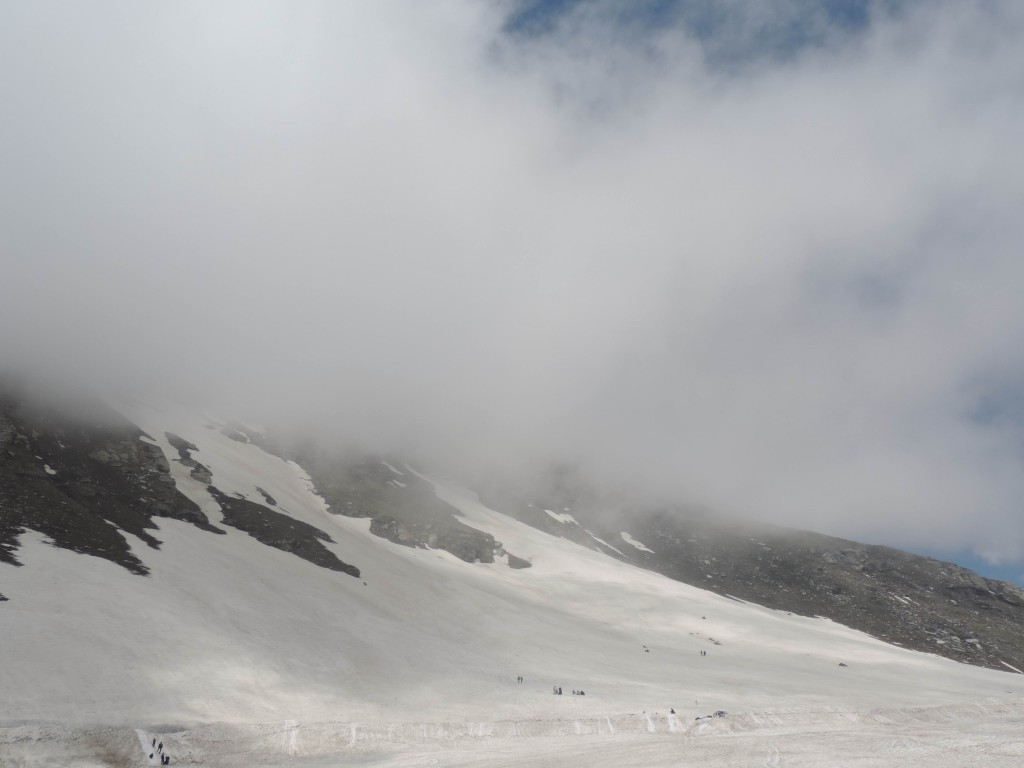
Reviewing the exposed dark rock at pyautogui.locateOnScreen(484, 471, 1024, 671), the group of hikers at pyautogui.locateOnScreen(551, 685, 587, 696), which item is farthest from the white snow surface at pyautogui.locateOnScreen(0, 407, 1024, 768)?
the exposed dark rock at pyautogui.locateOnScreen(484, 471, 1024, 671)

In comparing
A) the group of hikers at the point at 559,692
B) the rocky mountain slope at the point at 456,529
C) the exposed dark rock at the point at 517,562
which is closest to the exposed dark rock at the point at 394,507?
the rocky mountain slope at the point at 456,529

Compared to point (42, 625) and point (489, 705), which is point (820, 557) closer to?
point (489, 705)

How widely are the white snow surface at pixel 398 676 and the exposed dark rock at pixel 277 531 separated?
2.33 m

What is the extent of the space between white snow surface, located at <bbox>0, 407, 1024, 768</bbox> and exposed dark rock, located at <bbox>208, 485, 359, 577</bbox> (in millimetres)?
2331

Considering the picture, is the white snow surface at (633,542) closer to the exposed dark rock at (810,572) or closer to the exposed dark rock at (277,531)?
the exposed dark rock at (810,572)

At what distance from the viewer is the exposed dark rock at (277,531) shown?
221 ft

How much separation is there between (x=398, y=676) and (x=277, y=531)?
34.2 meters

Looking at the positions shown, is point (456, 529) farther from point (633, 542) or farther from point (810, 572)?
point (810, 572)

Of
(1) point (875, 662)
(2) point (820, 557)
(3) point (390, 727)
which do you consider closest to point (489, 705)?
(3) point (390, 727)

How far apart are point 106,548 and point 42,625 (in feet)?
49.2

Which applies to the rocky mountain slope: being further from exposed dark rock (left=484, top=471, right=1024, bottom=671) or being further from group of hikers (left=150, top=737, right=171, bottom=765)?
group of hikers (left=150, top=737, right=171, bottom=765)

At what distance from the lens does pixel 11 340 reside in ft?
303

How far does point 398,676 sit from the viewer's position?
42.4 metres

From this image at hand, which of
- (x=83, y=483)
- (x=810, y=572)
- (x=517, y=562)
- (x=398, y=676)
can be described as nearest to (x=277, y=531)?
(x=83, y=483)
